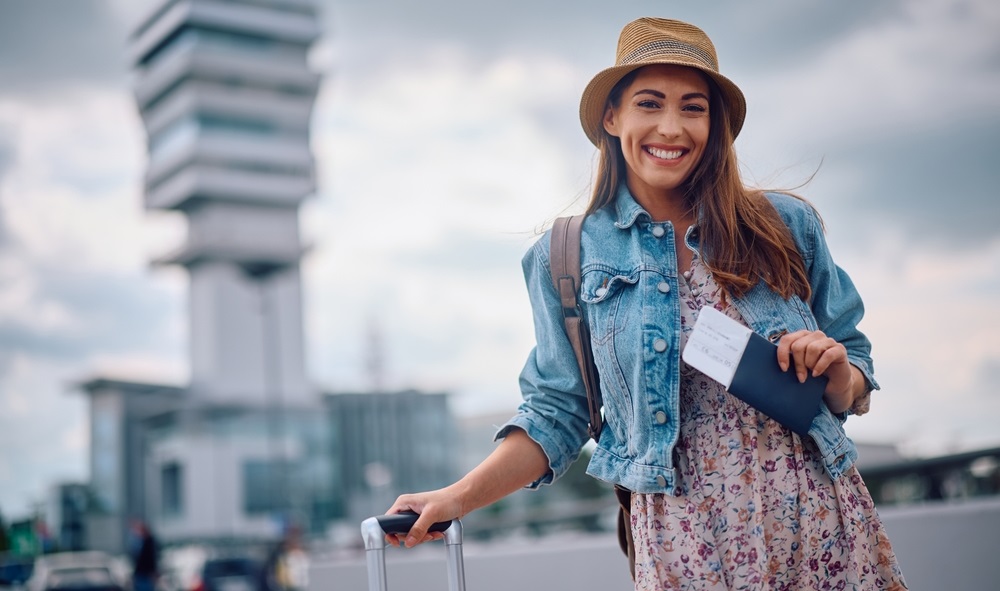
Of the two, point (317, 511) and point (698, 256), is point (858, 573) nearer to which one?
point (698, 256)

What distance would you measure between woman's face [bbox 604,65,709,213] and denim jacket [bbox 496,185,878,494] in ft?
0.31

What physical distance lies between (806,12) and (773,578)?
19.5ft

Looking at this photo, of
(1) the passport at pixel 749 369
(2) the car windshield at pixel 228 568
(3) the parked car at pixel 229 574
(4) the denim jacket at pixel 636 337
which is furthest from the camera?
(2) the car windshield at pixel 228 568

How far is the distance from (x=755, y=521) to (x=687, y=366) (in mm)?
274

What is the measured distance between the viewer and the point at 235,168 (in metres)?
57.6

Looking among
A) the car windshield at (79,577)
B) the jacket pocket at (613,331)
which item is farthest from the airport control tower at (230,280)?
the jacket pocket at (613,331)

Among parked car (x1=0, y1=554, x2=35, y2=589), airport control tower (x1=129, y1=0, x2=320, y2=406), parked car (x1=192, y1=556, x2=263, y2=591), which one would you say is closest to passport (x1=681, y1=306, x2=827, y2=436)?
parked car (x1=192, y1=556, x2=263, y2=591)

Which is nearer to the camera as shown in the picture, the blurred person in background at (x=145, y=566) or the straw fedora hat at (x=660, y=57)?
the straw fedora hat at (x=660, y=57)

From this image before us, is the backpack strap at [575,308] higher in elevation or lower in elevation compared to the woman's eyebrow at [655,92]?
lower

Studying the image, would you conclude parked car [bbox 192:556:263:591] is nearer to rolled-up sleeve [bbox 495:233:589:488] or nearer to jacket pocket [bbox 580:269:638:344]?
rolled-up sleeve [bbox 495:233:589:488]

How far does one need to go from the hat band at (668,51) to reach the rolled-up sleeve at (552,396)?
40 cm

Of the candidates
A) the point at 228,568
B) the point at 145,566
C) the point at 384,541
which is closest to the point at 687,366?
the point at 384,541

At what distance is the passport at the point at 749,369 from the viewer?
157 cm

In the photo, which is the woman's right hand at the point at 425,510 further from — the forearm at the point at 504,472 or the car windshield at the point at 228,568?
the car windshield at the point at 228,568
